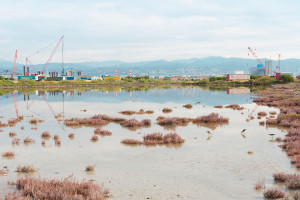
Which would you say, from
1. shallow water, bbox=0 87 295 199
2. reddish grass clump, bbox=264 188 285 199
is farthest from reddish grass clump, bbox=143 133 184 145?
reddish grass clump, bbox=264 188 285 199

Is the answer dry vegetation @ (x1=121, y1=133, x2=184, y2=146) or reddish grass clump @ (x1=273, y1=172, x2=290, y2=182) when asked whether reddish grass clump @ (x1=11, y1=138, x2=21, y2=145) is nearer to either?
dry vegetation @ (x1=121, y1=133, x2=184, y2=146)

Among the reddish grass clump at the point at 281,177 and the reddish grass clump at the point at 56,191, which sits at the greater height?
the reddish grass clump at the point at 281,177

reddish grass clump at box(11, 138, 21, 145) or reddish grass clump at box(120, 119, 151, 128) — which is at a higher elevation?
reddish grass clump at box(120, 119, 151, 128)

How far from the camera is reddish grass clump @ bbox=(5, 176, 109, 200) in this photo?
1059 centimetres

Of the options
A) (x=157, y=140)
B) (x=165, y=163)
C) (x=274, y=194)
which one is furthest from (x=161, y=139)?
(x=274, y=194)

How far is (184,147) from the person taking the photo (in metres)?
19.5

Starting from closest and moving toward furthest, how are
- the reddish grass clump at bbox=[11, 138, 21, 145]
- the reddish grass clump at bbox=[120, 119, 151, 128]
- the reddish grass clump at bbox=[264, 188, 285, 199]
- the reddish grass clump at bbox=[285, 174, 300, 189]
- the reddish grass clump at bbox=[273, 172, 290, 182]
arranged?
the reddish grass clump at bbox=[264, 188, 285, 199] < the reddish grass clump at bbox=[285, 174, 300, 189] < the reddish grass clump at bbox=[273, 172, 290, 182] < the reddish grass clump at bbox=[11, 138, 21, 145] < the reddish grass clump at bbox=[120, 119, 151, 128]

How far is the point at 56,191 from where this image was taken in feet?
35.9

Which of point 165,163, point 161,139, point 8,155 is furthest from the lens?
point 161,139

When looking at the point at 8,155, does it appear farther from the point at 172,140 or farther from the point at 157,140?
the point at 172,140

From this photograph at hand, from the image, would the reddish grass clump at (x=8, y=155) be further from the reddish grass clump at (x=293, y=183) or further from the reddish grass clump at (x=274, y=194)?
the reddish grass clump at (x=293, y=183)

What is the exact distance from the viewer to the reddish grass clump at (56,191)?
1059 centimetres

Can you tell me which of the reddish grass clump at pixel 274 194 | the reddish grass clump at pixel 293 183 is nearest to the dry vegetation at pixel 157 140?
the reddish grass clump at pixel 293 183

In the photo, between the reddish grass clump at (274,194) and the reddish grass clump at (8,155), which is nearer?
the reddish grass clump at (274,194)
